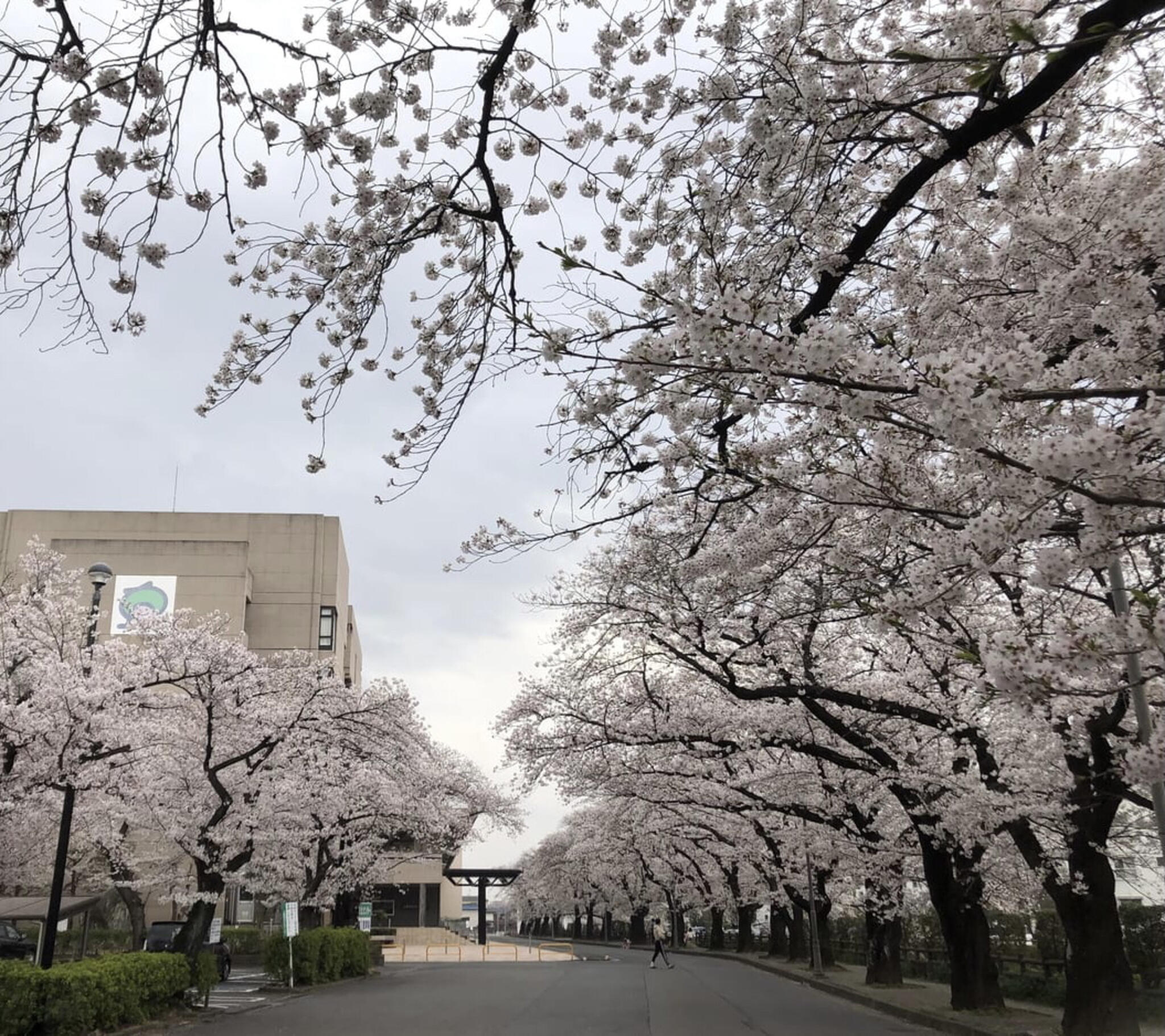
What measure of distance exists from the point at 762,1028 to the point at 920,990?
660 centimetres

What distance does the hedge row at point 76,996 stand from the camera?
11.2 metres

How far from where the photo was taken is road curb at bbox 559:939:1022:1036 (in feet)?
40.9

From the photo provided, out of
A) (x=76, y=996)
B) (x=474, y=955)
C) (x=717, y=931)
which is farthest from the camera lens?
(x=717, y=931)

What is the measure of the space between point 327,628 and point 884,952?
130 feet

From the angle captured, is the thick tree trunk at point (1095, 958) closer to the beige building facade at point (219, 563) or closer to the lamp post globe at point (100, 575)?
the lamp post globe at point (100, 575)

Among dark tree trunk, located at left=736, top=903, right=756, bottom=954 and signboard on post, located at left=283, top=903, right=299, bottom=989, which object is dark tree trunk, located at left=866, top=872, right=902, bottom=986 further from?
dark tree trunk, located at left=736, top=903, right=756, bottom=954

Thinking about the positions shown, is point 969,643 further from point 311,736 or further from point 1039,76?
point 311,736

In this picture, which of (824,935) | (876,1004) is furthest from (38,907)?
(824,935)

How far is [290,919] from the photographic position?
1981cm

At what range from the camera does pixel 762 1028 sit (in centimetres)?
1363

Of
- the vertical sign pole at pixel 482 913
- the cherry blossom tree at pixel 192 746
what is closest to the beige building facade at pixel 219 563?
the vertical sign pole at pixel 482 913

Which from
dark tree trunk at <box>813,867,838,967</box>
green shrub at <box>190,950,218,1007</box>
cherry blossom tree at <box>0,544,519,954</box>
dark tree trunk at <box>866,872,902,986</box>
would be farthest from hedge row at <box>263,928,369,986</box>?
→ dark tree trunk at <box>866,872,902,986</box>

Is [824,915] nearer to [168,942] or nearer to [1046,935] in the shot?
[1046,935]

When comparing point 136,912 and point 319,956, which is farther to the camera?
point 136,912
